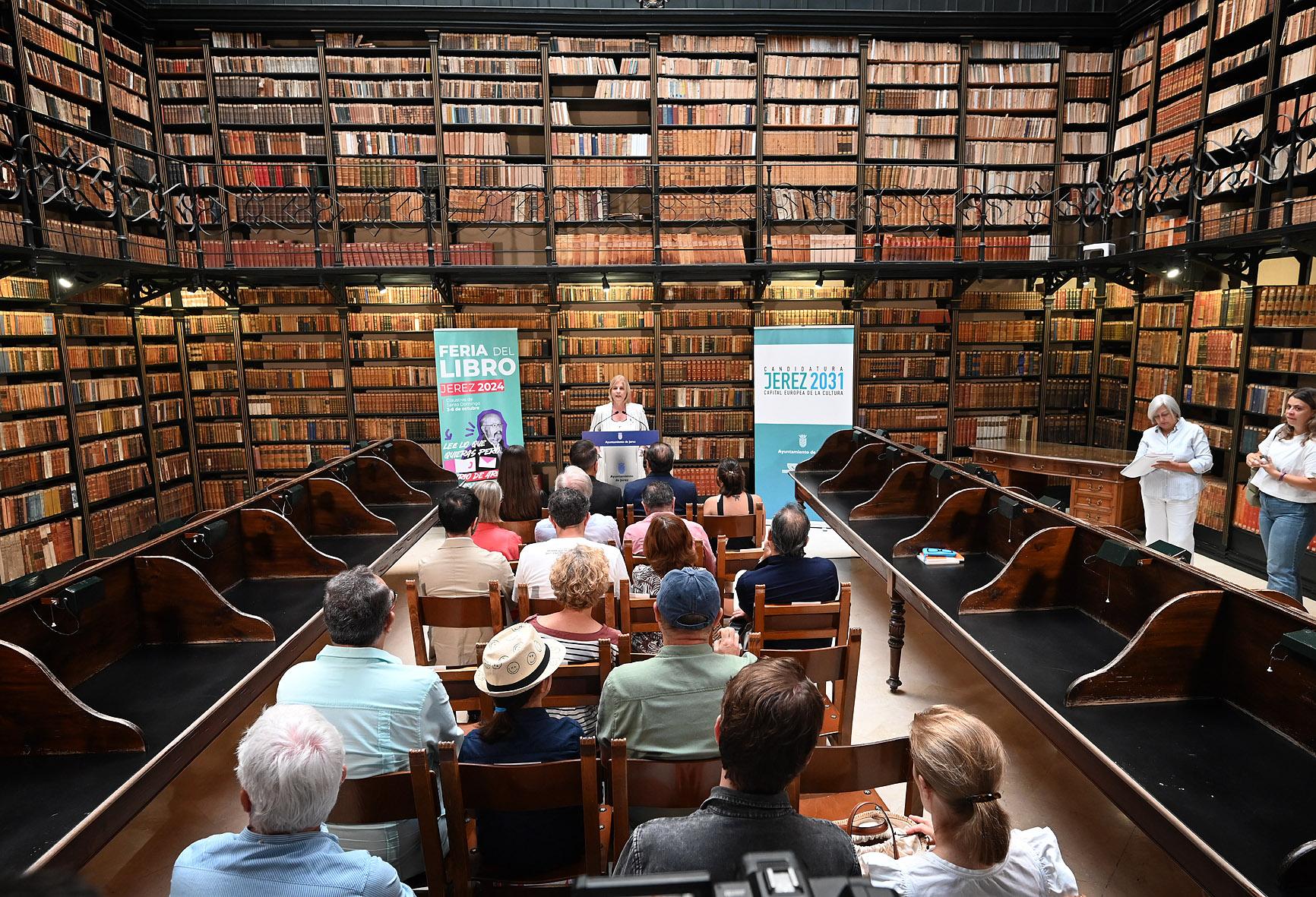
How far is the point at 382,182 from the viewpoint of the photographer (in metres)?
6.87

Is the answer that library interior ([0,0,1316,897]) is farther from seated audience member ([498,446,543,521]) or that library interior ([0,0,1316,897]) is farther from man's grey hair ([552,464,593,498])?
man's grey hair ([552,464,593,498])

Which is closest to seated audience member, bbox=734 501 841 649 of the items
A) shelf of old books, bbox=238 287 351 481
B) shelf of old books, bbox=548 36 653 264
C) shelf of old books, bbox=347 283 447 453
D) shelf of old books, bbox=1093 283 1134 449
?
shelf of old books, bbox=548 36 653 264

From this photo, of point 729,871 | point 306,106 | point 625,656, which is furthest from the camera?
point 306,106

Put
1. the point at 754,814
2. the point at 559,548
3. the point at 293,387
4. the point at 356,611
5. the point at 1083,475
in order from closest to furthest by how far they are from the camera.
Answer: the point at 754,814, the point at 356,611, the point at 559,548, the point at 1083,475, the point at 293,387

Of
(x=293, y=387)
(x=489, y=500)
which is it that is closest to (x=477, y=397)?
(x=293, y=387)

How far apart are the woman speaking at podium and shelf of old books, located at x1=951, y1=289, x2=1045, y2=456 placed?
11.1 feet

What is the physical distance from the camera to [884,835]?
1630 millimetres

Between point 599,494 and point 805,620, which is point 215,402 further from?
point 805,620

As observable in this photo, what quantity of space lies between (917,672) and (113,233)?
706cm

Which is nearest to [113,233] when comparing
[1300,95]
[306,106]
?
[306,106]

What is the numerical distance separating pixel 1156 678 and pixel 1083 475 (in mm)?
4387

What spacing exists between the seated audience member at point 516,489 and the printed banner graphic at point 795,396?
2692 millimetres

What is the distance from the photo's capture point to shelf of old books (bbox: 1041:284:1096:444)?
7.46 metres

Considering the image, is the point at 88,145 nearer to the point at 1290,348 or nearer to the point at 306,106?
the point at 306,106
